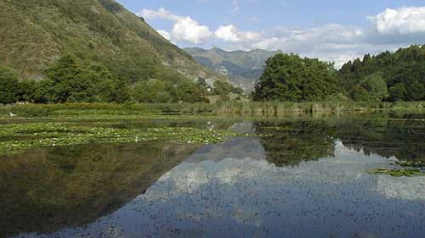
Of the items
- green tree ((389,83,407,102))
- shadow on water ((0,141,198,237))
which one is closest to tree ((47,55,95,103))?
shadow on water ((0,141,198,237))

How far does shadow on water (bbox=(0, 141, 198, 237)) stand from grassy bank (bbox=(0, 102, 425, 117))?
4682cm

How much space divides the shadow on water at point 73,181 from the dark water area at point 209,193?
0.04 metres

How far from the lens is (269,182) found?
18359mm

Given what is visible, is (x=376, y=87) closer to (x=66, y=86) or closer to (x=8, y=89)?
(x=66, y=86)

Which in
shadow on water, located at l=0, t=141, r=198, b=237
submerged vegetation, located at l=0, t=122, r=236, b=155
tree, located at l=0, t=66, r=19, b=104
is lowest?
shadow on water, located at l=0, t=141, r=198, b=237

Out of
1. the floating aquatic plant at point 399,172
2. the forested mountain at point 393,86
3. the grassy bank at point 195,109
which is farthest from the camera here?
the forested mountain at point 393,86

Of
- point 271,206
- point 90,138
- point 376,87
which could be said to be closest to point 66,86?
point 90,138

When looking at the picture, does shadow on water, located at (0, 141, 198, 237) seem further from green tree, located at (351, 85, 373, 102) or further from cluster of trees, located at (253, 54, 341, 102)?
green tree, located at (351, 85, 373, 102)

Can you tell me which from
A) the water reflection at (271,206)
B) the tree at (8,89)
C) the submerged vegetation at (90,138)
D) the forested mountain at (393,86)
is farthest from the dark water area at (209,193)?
the forested mountain at (393,86)

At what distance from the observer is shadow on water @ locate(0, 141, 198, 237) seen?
13.6 meters

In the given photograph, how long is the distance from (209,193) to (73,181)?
6.10 metres

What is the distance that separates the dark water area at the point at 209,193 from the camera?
12.3m

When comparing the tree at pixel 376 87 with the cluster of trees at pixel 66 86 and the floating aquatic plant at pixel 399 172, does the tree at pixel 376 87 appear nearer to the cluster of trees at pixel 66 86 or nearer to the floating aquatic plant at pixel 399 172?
the cluster of trees at pixel 66 86

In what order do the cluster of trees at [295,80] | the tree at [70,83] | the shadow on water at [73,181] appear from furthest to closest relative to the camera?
the cluster of trees at [295,80] < the tree at [70,83] < the shadow on water at [73,181]
